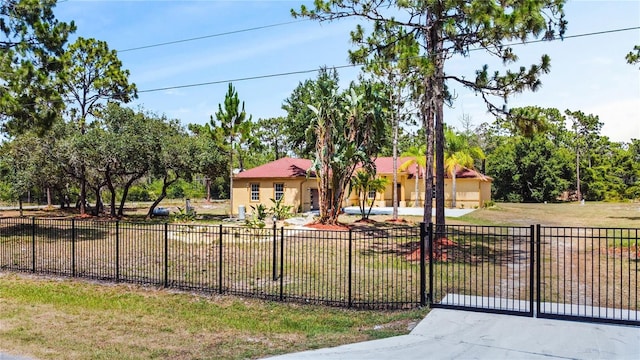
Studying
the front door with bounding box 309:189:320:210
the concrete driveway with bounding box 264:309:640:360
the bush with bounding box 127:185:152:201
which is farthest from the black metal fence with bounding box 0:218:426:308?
the bush with bounding box 127:185:152:201

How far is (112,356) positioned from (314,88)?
30889mm

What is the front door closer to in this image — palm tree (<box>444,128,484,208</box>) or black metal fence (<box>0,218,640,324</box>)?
palm tree (<box>444,128,484,208</box>)

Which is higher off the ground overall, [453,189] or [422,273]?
[453,189]

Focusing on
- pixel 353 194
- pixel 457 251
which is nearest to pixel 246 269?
pixel 457 251

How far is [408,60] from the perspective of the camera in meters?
12.6

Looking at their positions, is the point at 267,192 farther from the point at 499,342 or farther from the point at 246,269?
the point at 499,342

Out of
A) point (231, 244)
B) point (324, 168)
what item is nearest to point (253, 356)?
point (231, 244)

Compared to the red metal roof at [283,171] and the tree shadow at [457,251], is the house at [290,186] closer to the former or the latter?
the red metal roof at [283,171]

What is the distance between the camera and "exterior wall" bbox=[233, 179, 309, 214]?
3306 cm

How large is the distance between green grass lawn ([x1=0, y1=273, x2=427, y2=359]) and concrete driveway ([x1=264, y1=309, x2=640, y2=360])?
1.39ft

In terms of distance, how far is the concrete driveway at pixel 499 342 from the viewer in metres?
6.33

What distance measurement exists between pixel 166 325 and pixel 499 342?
206 inches

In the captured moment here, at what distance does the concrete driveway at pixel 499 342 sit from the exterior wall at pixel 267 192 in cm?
2530

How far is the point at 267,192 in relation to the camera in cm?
3359
